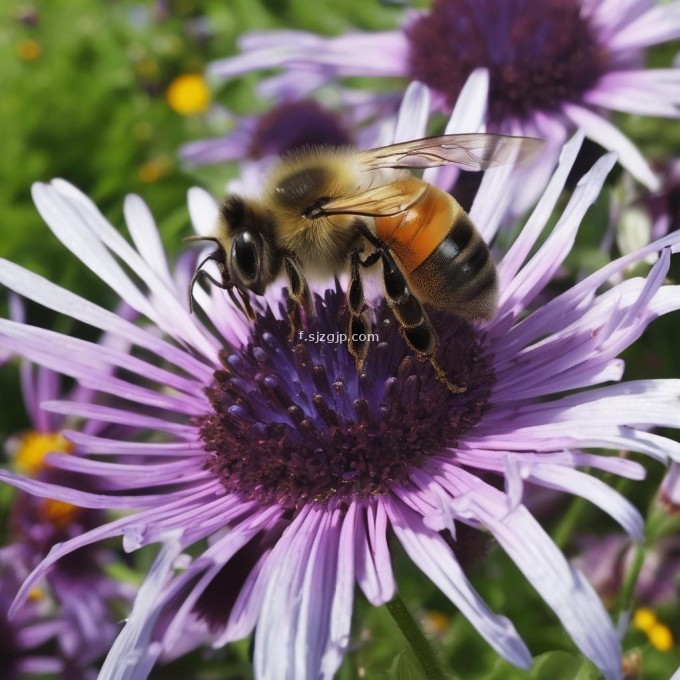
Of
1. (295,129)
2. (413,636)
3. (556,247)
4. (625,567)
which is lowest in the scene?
(625,567)

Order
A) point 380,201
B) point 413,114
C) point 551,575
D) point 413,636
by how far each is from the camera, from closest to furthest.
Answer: point 551,575 → point 413,636 → point 380,201 → point 413,114

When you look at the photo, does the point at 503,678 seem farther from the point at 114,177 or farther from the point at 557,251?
the point at 114,177

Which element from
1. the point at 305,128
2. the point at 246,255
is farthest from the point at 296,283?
the point at 305,128

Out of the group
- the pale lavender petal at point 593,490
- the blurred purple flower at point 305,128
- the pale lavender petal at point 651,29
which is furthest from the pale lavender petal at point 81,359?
the pale lavender petal at point 651,29

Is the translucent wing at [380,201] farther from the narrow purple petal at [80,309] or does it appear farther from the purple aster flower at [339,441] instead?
the narrow purple petal at [80,309]

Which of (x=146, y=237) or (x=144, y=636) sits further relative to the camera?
(x=146, y=237)

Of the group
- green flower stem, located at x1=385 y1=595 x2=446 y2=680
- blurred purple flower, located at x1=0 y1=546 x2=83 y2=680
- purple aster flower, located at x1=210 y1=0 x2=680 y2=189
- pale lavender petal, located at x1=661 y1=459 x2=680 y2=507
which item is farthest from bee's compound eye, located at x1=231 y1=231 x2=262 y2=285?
blurred purple flower, located at x1=0 y1=546 x2=83 y2=680

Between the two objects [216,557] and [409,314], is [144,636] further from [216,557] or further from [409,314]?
[409,314]

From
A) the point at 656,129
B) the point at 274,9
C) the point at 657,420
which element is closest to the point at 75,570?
the point at 657,420
